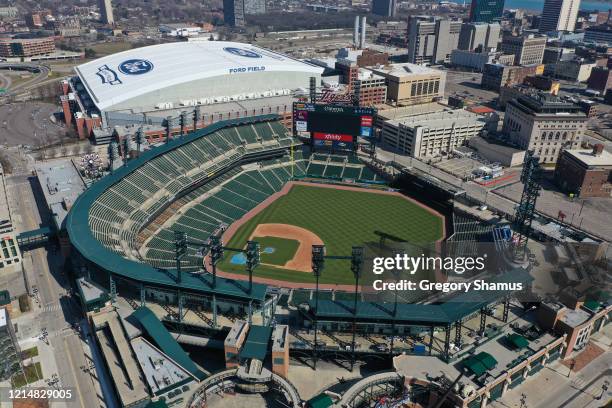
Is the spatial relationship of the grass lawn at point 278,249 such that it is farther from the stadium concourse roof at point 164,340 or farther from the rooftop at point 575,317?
the rooftop at point 575,317

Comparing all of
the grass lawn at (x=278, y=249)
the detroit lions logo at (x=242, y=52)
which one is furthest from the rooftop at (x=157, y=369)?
the detroit lions logo at (x=242, y=52)

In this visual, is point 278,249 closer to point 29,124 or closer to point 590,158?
point 590,158

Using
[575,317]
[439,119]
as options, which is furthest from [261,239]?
[439,119]

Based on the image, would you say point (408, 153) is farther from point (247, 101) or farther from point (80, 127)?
point (80, 127)

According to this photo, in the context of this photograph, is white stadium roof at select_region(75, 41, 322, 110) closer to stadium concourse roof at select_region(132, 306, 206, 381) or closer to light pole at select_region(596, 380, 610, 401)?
stadium concourse roof at select_region(132, 306, 206, 381)

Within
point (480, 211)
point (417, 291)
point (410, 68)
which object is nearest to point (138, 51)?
point (410, 68)

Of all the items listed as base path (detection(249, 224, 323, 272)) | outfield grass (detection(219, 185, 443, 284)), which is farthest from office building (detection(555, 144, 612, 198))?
base path (detection(249, 224, 323, 272))
